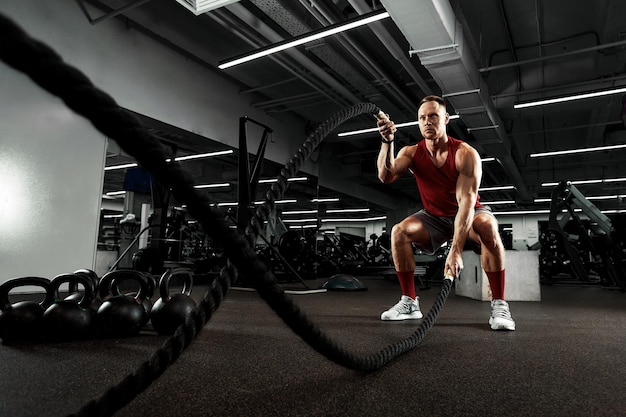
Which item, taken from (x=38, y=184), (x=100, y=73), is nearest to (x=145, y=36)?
(x=100, y=73)

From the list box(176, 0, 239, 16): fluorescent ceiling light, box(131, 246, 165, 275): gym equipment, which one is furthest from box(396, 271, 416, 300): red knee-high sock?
box(131, 246, 165, 275): gym equipment

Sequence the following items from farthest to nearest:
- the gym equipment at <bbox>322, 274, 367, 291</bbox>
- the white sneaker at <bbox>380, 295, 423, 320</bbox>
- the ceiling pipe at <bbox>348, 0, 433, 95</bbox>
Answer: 1. the gym equipment at <bbox>322, 274, 367, 291</bbox>
2. the ceiling pipe at <bbox>348, 0, 433, 95</bbox>
3. the white sneaker at <bbox>380, 295, 423, 320</bbox>

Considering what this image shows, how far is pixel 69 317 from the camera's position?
1.46 m

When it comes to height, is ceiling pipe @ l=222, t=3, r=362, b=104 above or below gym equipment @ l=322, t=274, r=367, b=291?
above

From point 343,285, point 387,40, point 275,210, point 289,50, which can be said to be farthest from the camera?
point 275,210

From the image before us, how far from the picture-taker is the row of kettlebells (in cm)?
143

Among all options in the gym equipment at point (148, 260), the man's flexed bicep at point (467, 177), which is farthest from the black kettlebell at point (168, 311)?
the gym equipment at point (148, 260)

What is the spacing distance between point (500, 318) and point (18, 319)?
78.0 inches

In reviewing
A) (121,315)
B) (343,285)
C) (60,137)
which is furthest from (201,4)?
(343,285)

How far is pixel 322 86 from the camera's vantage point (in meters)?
5.85

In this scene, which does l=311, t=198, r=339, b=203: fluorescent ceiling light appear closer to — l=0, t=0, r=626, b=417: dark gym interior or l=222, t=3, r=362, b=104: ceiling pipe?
l=0, t=0, r=626, b=417: dark gym interior

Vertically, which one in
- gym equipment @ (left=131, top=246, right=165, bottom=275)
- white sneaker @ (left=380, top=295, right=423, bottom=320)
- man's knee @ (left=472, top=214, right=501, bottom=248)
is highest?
man's knee @ (left=472, top=214, right=501, bottom=248)

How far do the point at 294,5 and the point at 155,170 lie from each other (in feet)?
14.0

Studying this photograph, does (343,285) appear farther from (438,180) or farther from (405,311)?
(438,180)
